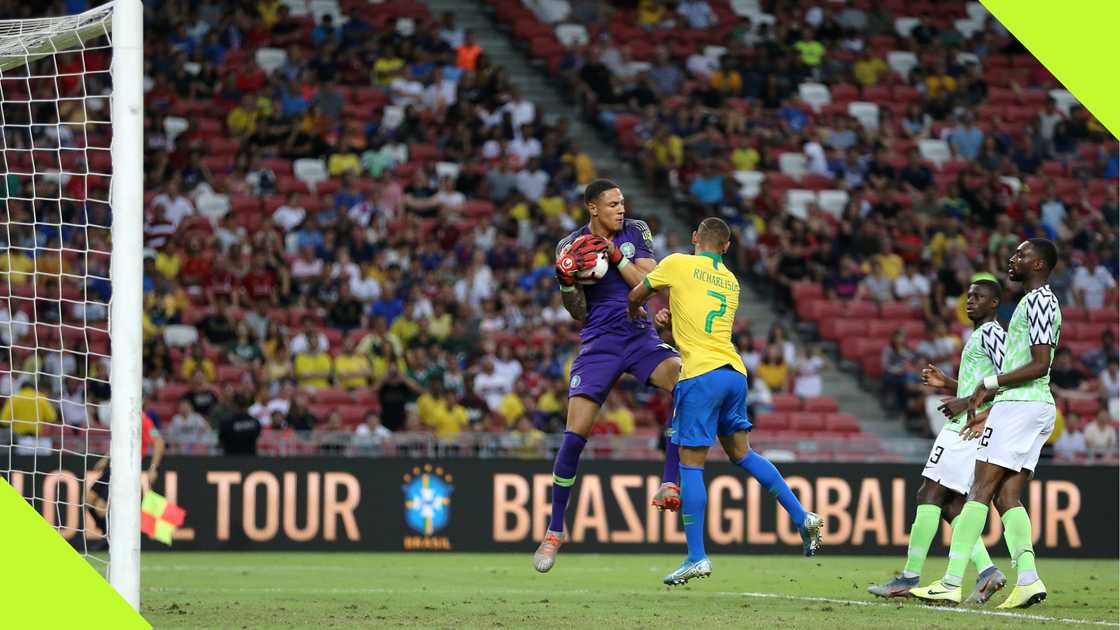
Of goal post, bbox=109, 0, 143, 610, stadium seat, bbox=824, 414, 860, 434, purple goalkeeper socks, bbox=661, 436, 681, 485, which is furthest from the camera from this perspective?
stadium seat, bbox=824, 414, 860, 434

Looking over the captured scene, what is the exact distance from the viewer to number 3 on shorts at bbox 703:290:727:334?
10.1 meters

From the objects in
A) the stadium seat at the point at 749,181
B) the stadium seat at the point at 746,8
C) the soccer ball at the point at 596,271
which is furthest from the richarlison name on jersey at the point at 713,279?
the stadium seat at the point at 746,8

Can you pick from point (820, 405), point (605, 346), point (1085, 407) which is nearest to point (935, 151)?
point (1085, 407)

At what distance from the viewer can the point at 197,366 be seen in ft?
63.5

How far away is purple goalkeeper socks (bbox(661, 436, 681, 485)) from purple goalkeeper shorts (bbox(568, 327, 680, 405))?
18.2 inches

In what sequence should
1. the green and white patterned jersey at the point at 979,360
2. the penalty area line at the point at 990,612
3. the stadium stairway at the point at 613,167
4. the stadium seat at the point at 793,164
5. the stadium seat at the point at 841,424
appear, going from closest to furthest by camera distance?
1. the penalty area line at the point at 990,612
2. the green and white patterned jersey at the point at 979,360
3. the stadium seat at the point at 841,424
4. the stadium stairway at the point at 613,167
5. the stadium seat at the point at 793,164

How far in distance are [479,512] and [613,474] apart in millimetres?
1484

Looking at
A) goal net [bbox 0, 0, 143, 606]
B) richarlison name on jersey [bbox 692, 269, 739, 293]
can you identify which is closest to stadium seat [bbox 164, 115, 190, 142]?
goal net [bbox 0, 0, 143, 606]

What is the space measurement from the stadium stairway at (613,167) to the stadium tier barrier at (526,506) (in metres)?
2.47

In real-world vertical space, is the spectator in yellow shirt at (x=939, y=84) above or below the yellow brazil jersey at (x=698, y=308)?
above

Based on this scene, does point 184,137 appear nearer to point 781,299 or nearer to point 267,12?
point 267,12

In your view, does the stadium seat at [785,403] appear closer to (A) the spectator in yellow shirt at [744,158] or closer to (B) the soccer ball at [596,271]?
(A) the spectator in yellow shirt at [744,158]

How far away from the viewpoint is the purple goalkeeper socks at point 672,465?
10.5 meters

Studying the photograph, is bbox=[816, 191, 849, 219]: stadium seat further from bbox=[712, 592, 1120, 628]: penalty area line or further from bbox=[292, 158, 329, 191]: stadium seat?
bbox=[712, 592, 1120, 628]: penalty area line
